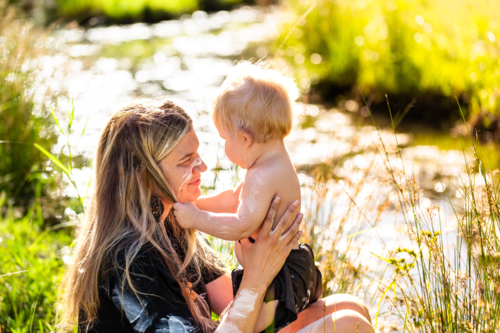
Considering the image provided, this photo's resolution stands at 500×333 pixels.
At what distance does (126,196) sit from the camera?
1.92 metres

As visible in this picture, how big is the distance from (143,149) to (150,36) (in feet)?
41.6

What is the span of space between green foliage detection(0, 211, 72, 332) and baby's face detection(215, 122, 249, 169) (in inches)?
45.4

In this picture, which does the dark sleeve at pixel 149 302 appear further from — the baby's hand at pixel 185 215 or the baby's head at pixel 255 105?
the baby's head at pixel 255 105

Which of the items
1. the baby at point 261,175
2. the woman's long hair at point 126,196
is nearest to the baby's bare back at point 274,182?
the baby at point 261,175

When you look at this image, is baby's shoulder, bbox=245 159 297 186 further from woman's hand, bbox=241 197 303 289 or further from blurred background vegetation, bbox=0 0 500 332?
blurred background vegetation, bbox=0 0 500 332

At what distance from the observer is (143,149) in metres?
1.92

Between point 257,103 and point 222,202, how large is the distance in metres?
0.50

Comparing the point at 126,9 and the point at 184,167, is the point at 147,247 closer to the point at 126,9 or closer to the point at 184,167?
the point at 184,167

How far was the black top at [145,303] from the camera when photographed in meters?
1.73

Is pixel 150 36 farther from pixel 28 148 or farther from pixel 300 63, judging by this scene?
pixel 28 148

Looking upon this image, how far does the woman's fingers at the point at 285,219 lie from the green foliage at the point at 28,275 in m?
1.23

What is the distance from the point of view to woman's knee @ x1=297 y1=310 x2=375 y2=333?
1.96 metres

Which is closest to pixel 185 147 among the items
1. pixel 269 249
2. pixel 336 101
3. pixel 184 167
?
pixel 184 167

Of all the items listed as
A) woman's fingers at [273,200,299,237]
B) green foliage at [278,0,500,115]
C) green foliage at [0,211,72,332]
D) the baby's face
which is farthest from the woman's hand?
green foliage at [278,0,500,115]
